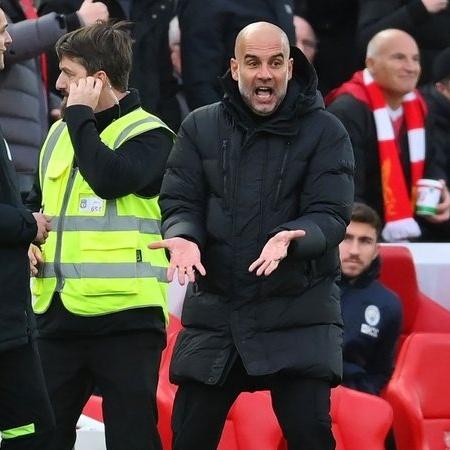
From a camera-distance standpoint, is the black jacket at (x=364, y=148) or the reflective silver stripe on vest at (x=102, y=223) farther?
the black jacket at (x=364, y=148)

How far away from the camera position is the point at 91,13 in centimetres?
769

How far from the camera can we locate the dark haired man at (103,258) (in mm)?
5723

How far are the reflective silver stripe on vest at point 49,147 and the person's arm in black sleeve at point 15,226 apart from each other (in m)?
0.67

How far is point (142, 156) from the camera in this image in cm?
583

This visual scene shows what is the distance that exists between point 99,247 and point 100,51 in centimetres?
73

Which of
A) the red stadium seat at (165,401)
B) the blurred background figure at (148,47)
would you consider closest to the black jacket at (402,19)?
the blurred background figure at (148,47)

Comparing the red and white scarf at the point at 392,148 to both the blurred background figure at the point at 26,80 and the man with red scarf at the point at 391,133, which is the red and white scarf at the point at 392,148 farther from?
the blurred background figure at the point at 26,80

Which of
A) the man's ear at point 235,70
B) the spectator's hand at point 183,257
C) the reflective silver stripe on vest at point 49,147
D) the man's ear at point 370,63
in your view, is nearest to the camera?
the spectator's hand at point 183,257

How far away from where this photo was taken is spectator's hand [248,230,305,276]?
5.06 metres

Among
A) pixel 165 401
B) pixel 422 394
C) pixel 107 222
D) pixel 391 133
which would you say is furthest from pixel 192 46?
pixel 107 222

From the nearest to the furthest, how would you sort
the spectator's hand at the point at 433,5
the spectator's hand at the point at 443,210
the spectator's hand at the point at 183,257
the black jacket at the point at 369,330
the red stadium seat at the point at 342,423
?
the spectator's hand at the point at 183,257 → the red stadium seat at the point at 342,423 → the black jacket at the point at 369,330 → the spectator's hand at the point at 443,210 → the spectator's hand at the point at 433,5

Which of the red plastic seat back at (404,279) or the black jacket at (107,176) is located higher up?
the black jacket at (107,176)

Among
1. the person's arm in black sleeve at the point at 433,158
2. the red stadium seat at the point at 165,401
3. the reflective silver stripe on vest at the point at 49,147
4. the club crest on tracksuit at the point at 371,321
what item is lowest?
the red stadium seat at the point at 165,401

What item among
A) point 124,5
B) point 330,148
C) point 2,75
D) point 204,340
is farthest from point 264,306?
point 124,5
